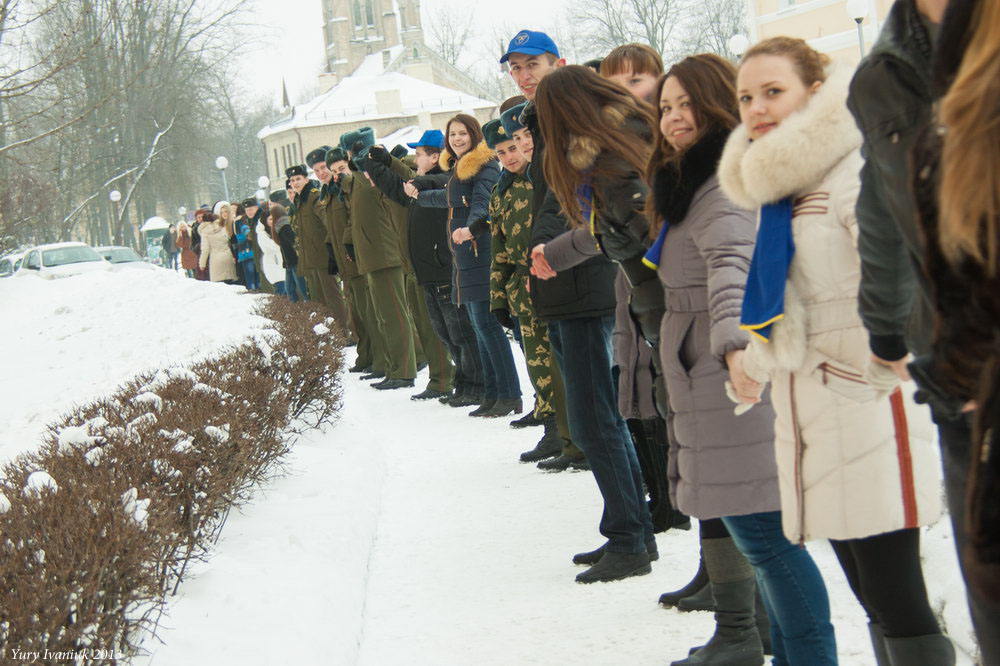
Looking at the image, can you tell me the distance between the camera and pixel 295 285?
17.5 m

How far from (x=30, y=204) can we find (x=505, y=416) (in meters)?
22.7

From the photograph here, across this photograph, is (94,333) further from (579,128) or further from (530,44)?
(579,128)

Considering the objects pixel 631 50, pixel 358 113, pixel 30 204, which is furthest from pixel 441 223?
pixel 358 113

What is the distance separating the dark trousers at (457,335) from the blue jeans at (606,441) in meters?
4.72

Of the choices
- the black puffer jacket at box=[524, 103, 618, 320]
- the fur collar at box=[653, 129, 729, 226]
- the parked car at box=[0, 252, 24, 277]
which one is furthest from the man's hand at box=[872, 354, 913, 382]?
the parked car at box=[0, 252, 24, 277]

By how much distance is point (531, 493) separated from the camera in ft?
21.5

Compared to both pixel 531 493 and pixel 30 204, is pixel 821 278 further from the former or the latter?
pixel 30 204

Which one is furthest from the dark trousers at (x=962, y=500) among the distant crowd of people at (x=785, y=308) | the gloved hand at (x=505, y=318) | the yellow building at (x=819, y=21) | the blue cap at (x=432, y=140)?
the yellow building at (x=819, y=21)

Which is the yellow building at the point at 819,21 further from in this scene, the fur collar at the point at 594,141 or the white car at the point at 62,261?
the fur collar at the point at 594,141

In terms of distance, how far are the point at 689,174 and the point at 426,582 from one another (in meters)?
2.45

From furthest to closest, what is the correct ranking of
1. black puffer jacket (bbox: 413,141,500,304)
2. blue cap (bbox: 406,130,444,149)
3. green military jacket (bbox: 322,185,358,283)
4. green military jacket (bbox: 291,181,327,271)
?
1. green military jacket (bbox: 291,181,327,271)
2. green military jacket (bbox: 322,185,358,283)
3. blue cap (bbox: 406,130,444,149)
4. black puffer jacket (bbox: 413,141,500,304)

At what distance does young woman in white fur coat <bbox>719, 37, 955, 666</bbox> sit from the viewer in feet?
8.64

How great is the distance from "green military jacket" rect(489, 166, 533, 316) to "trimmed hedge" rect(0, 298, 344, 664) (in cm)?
151

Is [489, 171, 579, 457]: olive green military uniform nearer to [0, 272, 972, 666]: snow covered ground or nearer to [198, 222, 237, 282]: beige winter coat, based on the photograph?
[0, 272, 972, 666]: snow covered ground
